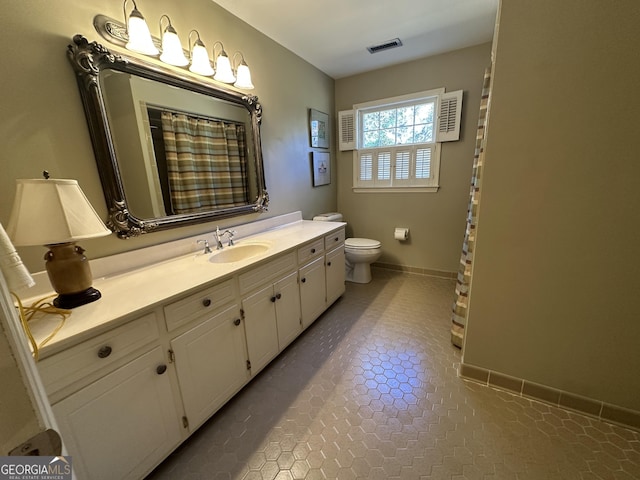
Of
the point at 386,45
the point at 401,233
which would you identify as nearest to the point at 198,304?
the point at 401,233

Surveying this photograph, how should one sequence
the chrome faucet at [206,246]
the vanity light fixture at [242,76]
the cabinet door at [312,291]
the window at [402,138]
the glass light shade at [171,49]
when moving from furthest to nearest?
1. the window at [402,138]
2. the cabinet door at [312,291]
3. the vanity light fixture at [242,76]
4. the chrome faucet at [206,246]
5. the glass light shade at [171,49]

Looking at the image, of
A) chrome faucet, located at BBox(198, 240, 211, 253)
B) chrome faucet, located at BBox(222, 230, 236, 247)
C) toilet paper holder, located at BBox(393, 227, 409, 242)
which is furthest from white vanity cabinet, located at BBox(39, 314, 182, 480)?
toilet paper holder, located at BBox(393, 227, 409, 242)

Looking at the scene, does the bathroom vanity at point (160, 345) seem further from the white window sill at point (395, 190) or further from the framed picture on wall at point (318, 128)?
the white window sill at point (395, 190)

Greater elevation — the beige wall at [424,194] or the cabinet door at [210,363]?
the beige wall at [424,194]

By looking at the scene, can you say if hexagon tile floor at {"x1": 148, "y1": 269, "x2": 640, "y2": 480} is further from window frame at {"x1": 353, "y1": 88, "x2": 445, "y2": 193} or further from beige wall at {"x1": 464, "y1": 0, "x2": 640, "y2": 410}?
window frame at {"x1": 353, "y1": 88, "x2": 445, "y2": 193}

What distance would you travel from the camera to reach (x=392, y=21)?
2135 mm

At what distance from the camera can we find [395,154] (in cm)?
314

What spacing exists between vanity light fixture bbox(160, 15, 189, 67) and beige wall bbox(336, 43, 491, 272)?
218cm

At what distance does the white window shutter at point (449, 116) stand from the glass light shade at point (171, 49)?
8.00ft

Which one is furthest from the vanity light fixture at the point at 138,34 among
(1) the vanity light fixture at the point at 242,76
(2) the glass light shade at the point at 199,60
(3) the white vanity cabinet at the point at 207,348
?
(3) the white vanity cabinet at the point at 207,348

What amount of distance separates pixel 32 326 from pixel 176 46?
1527mm

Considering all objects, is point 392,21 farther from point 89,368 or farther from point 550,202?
point 89,368

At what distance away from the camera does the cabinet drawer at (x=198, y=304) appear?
→ 3.79 ft

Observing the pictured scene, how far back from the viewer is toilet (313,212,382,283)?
294 centimetres
